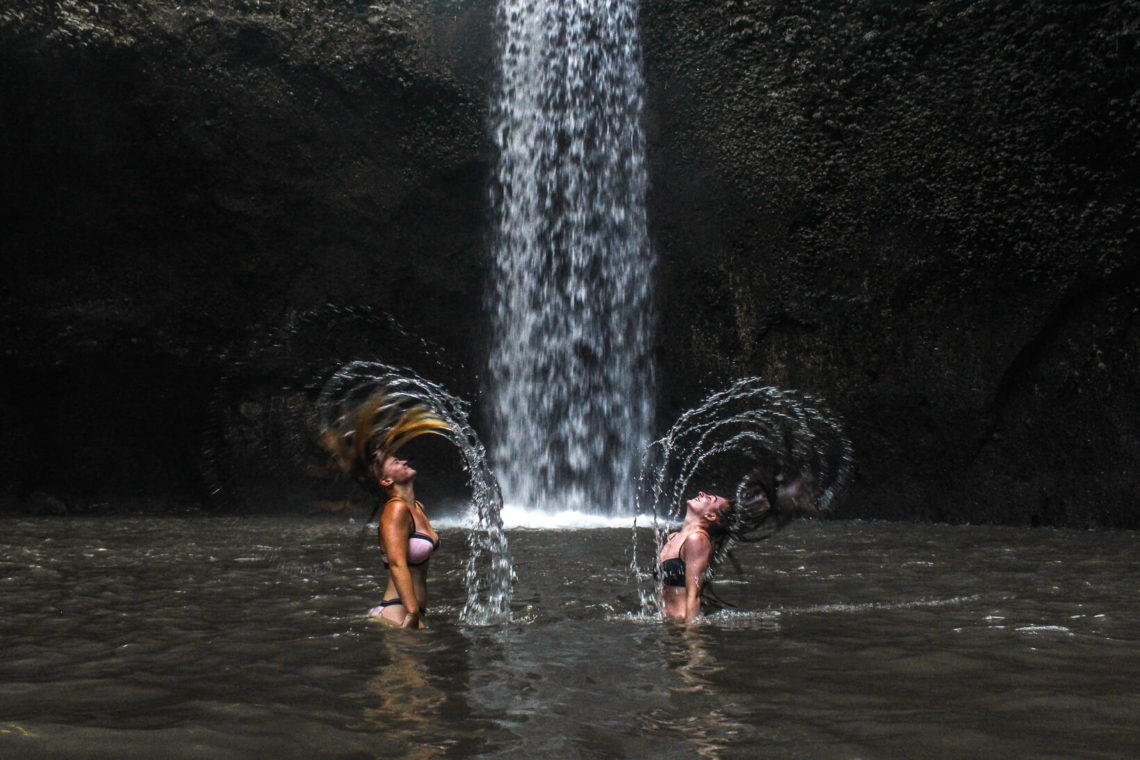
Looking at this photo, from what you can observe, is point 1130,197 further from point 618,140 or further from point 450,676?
point 450,676

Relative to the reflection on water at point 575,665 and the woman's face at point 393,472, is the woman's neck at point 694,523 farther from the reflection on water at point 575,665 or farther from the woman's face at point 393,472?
the woman's face at point 393,472

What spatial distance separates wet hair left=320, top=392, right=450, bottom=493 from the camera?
480 cm

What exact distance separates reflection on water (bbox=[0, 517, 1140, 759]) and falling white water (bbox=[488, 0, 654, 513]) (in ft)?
20.7

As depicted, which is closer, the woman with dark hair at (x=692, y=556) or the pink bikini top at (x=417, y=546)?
the pink bikini top at (x=417, y=546)

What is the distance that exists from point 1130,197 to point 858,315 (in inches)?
118

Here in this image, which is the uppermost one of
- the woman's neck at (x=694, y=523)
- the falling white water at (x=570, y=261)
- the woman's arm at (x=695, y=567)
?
the falling white water at (x=570, y=261)

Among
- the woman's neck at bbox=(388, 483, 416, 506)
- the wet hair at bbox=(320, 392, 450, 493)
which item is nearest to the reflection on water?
the woman's neck at bbox=(388, 483, 416, 506)

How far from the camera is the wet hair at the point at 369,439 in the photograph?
480 cm

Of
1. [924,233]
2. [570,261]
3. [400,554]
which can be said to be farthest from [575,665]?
[570,261]

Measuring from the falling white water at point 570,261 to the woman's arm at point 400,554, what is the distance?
871 cm

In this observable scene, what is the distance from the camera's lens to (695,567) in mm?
4895

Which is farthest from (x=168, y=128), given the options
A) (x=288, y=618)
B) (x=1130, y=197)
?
(x=1130, y=197)

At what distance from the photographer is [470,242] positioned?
14203 mm

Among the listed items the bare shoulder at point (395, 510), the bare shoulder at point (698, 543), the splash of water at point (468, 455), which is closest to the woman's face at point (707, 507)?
the bare shoulder at point (698, 543)
